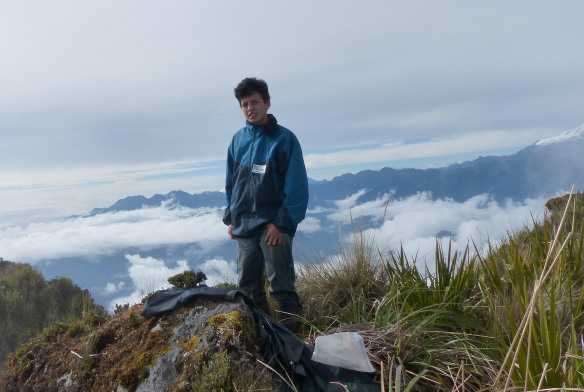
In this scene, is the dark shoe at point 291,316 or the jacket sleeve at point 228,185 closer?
the dark shoe at point 291,316

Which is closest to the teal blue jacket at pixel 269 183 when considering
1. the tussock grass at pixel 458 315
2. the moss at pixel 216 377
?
the tussock grass at pixel 458 315

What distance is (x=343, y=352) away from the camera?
10.6 feet

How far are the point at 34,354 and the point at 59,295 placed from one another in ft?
18.7

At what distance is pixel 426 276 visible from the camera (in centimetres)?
446

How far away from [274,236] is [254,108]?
115 cm

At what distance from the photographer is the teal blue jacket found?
430 cm

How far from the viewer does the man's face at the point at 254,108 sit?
446 centimetres

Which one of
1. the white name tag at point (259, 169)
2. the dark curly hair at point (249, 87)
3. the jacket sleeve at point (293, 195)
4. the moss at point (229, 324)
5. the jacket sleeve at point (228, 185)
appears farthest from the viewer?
the jacket sleeve at point (228, 185)

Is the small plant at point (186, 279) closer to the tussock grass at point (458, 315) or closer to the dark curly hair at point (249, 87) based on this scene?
the tussock grass at point (458, 315)

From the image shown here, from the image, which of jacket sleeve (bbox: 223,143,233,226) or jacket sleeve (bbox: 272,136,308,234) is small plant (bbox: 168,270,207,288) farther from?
jacket sleeve (bbox: 272,136,308,234)

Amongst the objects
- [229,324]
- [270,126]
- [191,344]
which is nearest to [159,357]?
[191,344]

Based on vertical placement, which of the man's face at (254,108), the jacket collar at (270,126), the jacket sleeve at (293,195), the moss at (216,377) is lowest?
the moss at (216,377)

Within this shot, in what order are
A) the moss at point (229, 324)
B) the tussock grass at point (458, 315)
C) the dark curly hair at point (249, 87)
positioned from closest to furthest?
the tussock grass at point (458, 315)
the moss at point (229, 324)
the dark curly hair at point (249, 87)

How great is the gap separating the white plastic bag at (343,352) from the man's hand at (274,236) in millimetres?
1107
